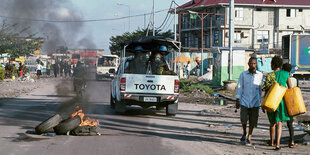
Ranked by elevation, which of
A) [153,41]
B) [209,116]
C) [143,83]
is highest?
[153,41]

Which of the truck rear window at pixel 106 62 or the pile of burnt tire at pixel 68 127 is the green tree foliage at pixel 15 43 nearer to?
the truck rear window at pixel 106 62

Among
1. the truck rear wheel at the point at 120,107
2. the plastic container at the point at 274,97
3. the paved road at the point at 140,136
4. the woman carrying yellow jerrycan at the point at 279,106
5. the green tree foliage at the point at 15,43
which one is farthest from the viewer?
the green tree foliage at the point at 15,43

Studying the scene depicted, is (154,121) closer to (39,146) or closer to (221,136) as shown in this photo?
(221,136)

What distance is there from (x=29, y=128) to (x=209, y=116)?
20.3 feet

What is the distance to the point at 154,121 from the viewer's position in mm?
12883

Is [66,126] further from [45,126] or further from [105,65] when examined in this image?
[105,65]

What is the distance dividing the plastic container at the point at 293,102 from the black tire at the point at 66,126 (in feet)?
15.0

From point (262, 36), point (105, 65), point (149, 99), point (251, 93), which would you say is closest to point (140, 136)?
point (251, 93)

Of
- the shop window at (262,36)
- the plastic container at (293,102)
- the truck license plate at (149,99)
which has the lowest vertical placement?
the truck license plate at (149,99)

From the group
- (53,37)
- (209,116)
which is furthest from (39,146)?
(53,37)

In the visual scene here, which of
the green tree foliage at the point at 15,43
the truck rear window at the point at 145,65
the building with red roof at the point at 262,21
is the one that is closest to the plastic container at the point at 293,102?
the truck rear window at the point at 145,65

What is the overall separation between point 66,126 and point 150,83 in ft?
15.1

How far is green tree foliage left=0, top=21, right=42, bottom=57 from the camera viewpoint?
32875mm

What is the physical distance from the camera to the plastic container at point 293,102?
27.1 feet
